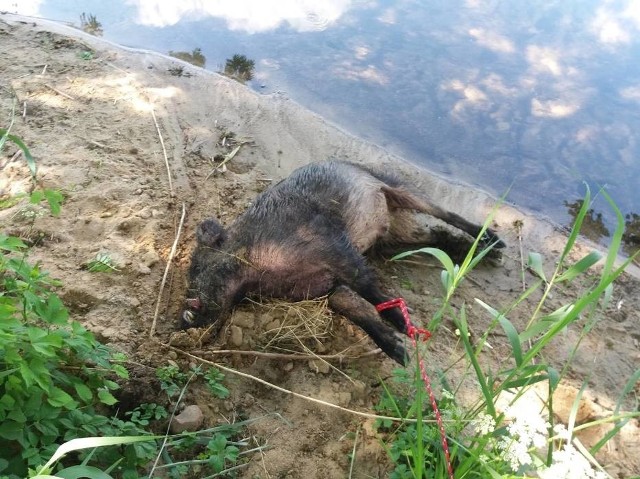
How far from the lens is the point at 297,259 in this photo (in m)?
3.39

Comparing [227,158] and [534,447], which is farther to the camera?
[227,158]

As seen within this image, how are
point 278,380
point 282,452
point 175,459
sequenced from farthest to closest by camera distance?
1. point 278,380
2. point 282,452
3. point 175,459

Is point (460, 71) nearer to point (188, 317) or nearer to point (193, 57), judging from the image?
point (193, 57)

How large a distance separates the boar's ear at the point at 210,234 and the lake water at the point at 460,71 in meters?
2.33

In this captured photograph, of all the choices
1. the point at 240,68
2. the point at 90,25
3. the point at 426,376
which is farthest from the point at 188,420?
the point at 90,25

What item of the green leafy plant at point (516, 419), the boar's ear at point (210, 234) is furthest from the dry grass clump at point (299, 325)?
the green leafy plant at point (516, 419)

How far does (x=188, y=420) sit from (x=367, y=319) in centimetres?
116

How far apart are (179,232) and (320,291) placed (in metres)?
1.11

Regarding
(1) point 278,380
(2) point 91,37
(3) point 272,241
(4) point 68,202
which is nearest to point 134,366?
(1) point 278,380

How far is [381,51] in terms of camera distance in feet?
20.8

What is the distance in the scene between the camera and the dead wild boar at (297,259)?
3254 mm

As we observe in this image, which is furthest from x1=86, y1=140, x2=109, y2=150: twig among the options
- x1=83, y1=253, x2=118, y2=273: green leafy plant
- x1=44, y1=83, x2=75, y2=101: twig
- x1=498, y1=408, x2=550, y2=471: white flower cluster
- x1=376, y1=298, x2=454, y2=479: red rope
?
x1=498, y1=408, x2=550, y2=471: white flower cluster

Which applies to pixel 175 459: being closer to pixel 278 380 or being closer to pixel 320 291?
pixel 278 380

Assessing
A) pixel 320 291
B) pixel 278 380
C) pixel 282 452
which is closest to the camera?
pixel 282 452
